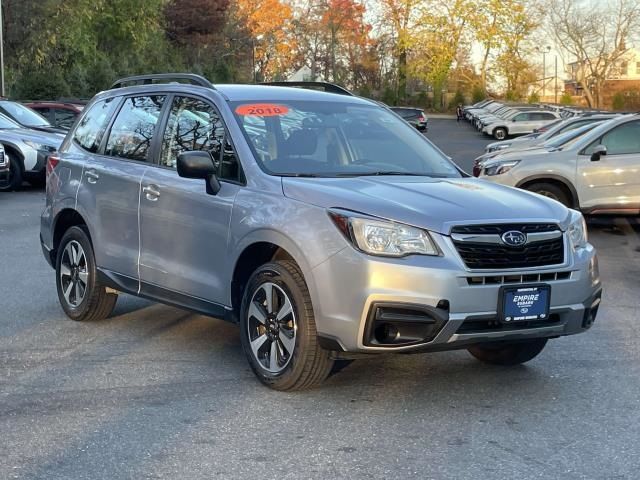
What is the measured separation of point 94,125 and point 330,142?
2.31 meters

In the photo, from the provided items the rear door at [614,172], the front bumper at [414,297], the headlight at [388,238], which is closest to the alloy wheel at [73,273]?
the front bumper at [414,297]

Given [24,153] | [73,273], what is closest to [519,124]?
[24,153]

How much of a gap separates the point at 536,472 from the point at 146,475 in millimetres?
1736

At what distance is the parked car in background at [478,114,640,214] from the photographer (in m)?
13.2

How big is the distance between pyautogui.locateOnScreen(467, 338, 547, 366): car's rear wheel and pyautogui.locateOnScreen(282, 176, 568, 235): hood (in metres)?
0.93

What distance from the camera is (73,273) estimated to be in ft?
24.7

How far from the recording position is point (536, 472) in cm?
440

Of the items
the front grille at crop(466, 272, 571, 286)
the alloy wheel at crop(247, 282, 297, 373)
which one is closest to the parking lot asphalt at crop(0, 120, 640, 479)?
the alloy wheel at crop(247, 282, 297, 373)

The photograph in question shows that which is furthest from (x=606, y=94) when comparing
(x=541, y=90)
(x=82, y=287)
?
(x=82, y=287)

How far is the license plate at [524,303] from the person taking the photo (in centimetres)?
513

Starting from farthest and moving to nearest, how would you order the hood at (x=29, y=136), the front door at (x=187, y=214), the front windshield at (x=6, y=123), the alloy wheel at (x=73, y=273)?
the front windshield at (x=6, y=123), the hood at (x=29, y=136), the alloy wheel at (x=73, y=273), the front door at (x=187, y=214)

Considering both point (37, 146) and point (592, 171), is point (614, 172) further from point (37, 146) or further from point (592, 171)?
point (37, 146)

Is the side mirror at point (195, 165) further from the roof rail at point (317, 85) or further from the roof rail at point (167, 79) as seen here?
the roof rail at point (317, 85)

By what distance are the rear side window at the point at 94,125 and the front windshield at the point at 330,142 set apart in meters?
1.63
